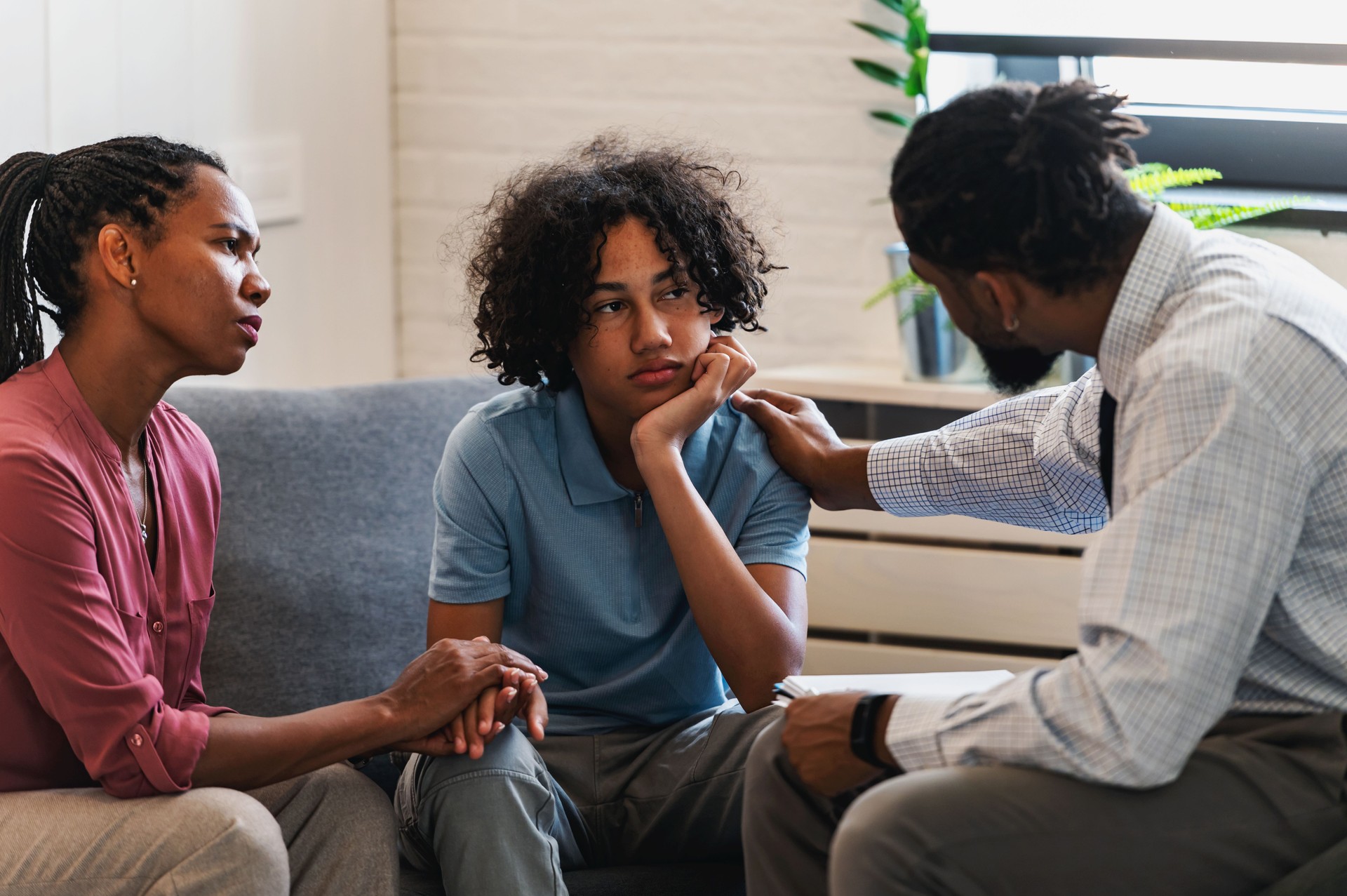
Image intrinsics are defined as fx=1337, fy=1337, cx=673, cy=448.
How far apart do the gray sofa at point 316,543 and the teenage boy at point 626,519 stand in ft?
0.79

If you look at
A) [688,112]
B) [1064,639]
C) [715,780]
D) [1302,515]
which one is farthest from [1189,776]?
[688,112]

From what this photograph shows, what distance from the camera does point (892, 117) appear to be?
247 centimetres

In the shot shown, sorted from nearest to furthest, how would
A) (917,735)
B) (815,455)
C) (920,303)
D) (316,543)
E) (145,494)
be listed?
(917,735), (145,494), (815,455), (316,543), (920,303)

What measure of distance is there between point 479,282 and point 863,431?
821mm

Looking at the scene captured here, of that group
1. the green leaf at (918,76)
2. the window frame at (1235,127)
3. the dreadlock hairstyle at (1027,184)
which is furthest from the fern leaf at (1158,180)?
the dreadlock hairstyle at (1027,184)

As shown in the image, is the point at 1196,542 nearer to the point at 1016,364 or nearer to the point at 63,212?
the point at 1016,364

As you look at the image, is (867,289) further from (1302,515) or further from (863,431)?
(1302,515)

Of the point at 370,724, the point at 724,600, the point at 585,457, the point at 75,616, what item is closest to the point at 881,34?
the point at 585,457

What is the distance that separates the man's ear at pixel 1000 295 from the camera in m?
1.18

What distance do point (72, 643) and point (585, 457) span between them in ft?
1.98

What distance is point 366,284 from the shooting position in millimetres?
2672

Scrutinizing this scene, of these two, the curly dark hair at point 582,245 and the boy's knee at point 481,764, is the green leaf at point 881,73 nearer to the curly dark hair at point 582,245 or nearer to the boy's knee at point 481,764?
the curly dark hair at point 582,245

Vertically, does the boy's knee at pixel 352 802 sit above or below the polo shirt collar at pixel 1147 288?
below

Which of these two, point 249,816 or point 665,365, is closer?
point 249,816
